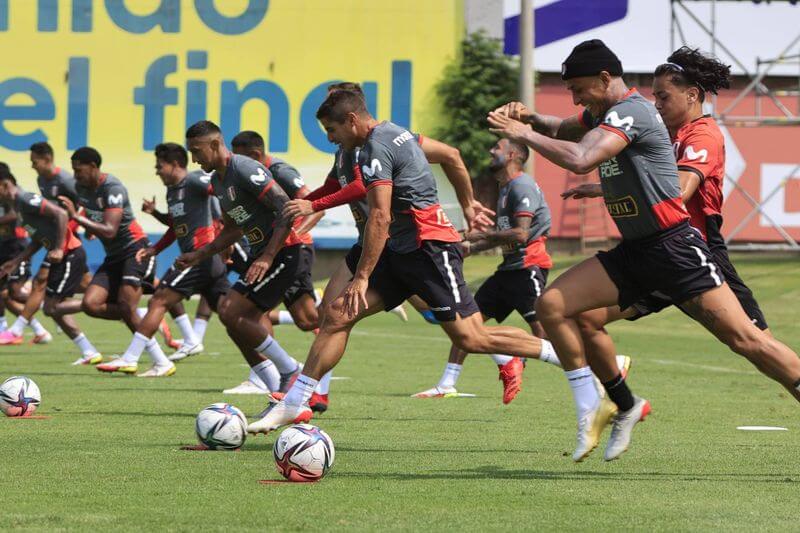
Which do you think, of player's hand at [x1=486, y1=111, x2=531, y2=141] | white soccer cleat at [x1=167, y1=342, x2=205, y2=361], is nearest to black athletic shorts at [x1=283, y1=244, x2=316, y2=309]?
player's hand at [x1=486, y1=111, x2=531, y2=141]

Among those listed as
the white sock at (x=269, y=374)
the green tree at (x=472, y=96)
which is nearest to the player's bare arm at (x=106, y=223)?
the white sock at (x=269, y=374)

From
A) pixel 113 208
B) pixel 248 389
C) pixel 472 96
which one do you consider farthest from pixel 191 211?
pixel 472 96

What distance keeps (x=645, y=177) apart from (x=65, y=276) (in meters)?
11.4

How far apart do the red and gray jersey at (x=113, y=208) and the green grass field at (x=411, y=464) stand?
1.85m

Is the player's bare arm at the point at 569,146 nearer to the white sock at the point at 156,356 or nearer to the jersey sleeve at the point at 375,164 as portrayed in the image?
the jersey sleeve at the point at 375,164

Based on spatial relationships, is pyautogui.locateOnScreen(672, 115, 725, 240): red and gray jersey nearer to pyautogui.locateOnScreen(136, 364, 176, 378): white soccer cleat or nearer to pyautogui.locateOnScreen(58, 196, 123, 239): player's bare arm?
pyautogui.locateOnScreen(136, 364, 176, 378): white soccer cleat

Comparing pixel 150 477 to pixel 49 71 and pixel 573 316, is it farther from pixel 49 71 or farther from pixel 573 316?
pixel 49 71

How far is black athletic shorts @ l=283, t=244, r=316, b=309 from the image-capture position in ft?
39.9

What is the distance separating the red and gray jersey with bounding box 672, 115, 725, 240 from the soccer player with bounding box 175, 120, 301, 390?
356 cm

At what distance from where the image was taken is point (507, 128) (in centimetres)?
725

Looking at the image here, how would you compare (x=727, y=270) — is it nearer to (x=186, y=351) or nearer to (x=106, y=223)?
(x=106, y=223)

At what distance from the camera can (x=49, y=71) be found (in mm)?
39312

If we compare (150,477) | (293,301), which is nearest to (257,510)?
(150,477)

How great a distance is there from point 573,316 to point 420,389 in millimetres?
6054
